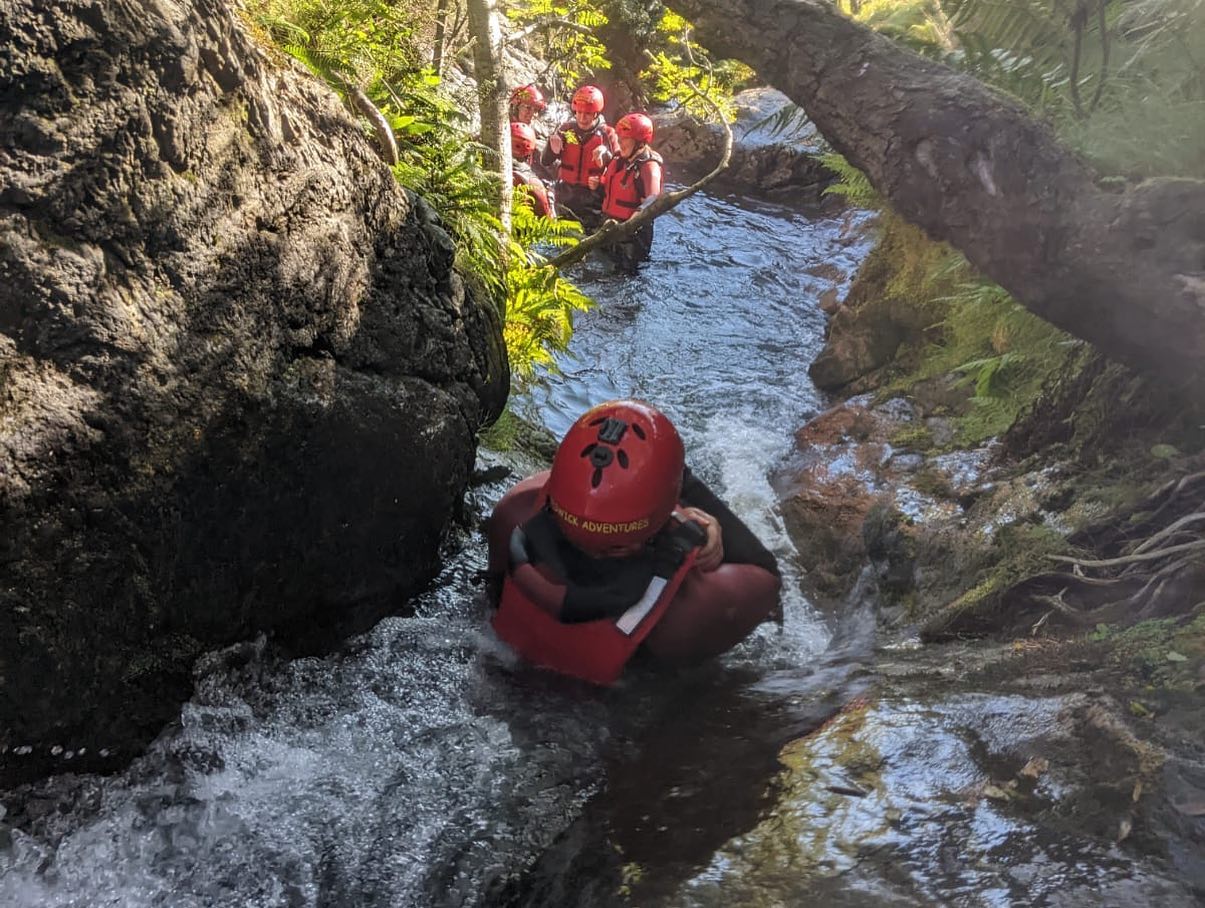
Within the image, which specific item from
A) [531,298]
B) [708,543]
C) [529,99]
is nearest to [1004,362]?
[708,543]

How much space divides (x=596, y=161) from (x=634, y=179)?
836 millimetres

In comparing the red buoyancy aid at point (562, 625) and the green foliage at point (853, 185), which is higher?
the green foliage at point (853, 185)

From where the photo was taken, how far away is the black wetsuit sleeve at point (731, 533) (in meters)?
3.95

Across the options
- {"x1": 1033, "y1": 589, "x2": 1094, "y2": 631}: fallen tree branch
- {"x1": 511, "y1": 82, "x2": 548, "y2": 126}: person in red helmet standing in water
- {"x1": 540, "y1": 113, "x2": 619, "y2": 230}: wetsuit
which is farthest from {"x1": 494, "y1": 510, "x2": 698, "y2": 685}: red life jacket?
{"x1": 511, "y1": 82, "x2": 548, "y2": 126}: person in red helmet standing in water

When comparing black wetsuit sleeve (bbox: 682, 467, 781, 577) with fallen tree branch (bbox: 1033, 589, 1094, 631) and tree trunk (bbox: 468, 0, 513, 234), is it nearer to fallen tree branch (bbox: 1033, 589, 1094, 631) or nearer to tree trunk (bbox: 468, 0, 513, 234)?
fallen tree branch (bbox: 1033, 589, 1094, 631)

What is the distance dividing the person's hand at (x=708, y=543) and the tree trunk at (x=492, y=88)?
2.54 metres

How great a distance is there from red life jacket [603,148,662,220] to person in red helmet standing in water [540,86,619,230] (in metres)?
0.50

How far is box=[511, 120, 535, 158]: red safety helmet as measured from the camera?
12130 millimetres

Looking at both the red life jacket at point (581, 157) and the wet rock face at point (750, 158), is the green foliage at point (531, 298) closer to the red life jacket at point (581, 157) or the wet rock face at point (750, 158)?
the red life jacket at point (581, 157)

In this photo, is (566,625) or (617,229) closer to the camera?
(566,625)

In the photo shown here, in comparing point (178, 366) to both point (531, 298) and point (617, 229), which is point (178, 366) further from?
point (617, 229)

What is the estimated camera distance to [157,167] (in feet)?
8.20

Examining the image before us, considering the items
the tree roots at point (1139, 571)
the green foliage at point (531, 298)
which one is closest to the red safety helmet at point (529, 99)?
the green foliage at point (531, 298)

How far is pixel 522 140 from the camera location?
1223 centimetres
